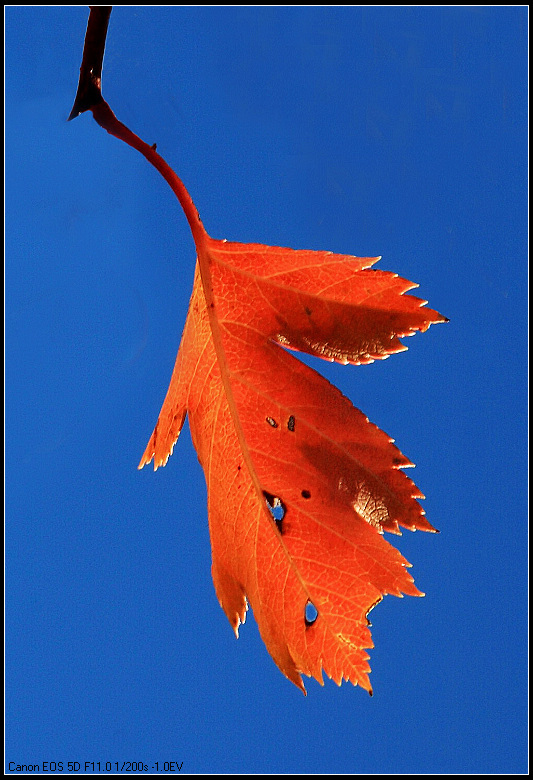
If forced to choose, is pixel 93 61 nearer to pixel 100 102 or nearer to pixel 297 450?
pixel 100 102

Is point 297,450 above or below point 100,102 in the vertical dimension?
below

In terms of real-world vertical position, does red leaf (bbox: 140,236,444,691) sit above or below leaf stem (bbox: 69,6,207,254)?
below

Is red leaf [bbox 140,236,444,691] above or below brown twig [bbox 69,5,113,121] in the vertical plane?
below

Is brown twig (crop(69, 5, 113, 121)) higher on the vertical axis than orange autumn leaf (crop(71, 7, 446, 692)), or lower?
higher

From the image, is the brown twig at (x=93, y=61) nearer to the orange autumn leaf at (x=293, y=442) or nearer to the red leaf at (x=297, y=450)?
the orange autumn leaf at (x=293, y=442)

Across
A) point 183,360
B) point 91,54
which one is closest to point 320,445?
point 183,360

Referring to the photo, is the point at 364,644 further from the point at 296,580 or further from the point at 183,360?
the point at 183,360

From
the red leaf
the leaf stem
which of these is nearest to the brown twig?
the leaf stem

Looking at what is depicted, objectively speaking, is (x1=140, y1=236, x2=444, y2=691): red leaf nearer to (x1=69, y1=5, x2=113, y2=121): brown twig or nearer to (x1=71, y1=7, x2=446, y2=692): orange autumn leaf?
(x1=71, y1=7, x2=446, y2=692): orange autumn leaf

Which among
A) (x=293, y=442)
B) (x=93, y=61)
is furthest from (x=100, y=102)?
(x=293, y=442)
